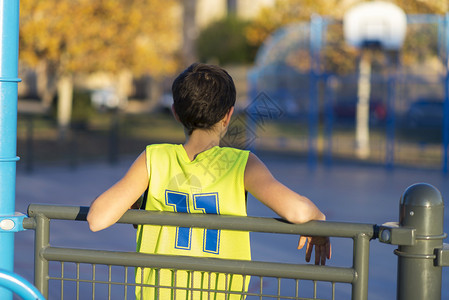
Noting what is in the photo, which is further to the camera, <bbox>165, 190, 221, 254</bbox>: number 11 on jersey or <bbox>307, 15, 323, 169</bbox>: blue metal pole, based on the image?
<bbox>307, 15, 323, 169</bbox>: blue metal pole

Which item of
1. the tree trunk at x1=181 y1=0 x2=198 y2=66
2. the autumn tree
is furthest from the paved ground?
the tree trunk at x1=181 y1=0 x2=198 y2=66

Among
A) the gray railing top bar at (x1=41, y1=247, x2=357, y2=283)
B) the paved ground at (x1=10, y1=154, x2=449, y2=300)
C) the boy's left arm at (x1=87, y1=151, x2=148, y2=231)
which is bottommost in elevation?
the paved ground at (x1=10, y1=154, x2=449, y2=300)

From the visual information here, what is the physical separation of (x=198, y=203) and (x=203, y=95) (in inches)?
15.4

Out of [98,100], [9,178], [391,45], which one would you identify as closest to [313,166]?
[391,45]

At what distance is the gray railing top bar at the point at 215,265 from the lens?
2555 millimetres

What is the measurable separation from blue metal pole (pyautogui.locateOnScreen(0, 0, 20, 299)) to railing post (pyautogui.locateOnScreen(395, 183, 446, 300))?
1.53 metres

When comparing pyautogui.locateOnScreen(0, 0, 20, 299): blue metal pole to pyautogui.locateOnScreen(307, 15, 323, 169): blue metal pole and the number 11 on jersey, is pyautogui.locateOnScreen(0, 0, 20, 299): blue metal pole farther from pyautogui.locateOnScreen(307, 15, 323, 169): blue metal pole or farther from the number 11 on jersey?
pyautogui.locateOnScreen(307, 15, 323, 169): blue metal pole

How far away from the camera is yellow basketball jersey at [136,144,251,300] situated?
2.70m

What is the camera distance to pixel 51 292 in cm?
573

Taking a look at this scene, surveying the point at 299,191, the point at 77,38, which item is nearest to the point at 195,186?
the point at 299,191

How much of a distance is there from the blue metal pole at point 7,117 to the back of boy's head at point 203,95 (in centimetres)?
75

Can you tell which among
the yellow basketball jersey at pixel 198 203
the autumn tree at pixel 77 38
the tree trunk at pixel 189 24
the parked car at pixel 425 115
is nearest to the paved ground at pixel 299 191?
the parked car at pixel 425 115

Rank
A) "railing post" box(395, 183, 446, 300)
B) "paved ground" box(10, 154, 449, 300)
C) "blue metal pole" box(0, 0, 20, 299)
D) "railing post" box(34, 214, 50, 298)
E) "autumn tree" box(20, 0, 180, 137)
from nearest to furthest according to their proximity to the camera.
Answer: "railing post" box(395, 183, 446, 300), "railing post" box(34, 214, 50, 298), "blue metal pole" box(0, 0, 20, 299), "paved ground" box(10, 154, 449, 300), "autumn tree" box(20, 0, 180, 137)

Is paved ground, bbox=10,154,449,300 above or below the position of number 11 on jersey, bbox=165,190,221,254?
below
